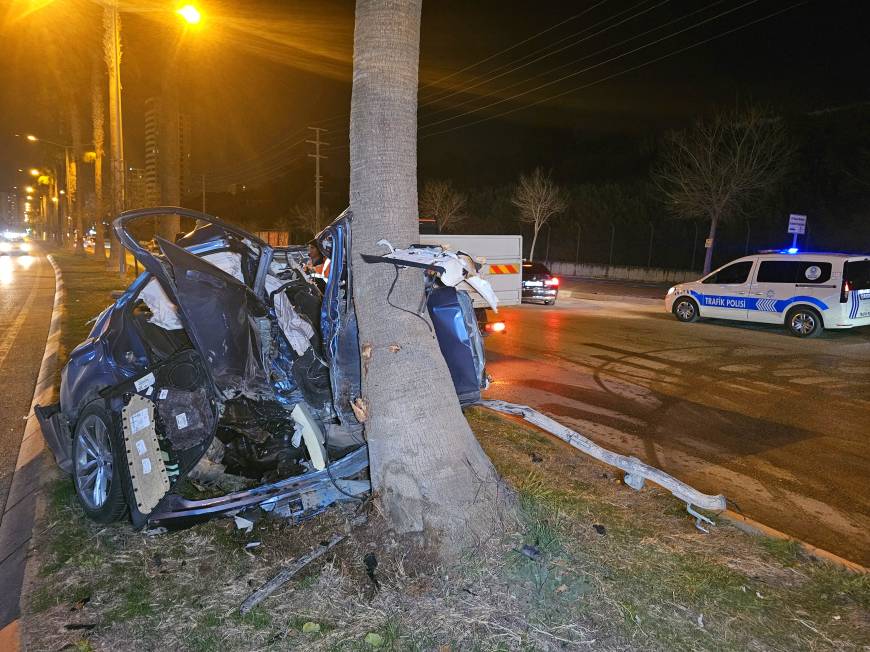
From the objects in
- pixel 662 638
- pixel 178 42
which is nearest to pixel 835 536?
pixel 662 638

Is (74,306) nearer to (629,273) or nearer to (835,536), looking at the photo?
(835,536)

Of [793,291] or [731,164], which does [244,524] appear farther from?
[731,164]

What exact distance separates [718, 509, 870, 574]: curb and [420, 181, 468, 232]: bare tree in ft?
115

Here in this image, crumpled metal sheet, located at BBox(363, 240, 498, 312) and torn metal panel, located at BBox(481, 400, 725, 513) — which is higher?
crumpled metal sheet, located at BBox(363, 240, 498, 312)

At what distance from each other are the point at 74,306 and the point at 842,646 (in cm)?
1592

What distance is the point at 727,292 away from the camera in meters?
14.6

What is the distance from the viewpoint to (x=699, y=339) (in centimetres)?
1291

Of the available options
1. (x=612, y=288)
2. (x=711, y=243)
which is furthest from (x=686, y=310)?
(x=612, y=288)

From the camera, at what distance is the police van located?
41.1ft

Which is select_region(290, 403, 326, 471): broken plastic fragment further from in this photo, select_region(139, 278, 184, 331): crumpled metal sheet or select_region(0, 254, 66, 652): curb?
select_region(0, 254, 66, 652): curb

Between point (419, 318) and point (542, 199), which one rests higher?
point (542, 199)

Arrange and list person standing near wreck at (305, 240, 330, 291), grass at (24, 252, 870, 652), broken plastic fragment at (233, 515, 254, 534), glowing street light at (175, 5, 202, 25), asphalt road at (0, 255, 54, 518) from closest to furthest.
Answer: grass at (24, 252, 870, 652) → broken plastic fragment at (233, 515, 254, 534) → person standing near wreck at (305, 240, 330, 291) → asphalt road at (0, 255, 54, 518) → glowing street light at (175, 5, 202, 25)

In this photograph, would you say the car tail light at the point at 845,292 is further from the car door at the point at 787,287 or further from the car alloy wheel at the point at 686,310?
Result: the car alloy wheel at the point at 686,310

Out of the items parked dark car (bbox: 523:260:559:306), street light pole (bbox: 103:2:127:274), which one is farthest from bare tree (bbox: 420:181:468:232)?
parked dark car (bbox: 523:260:559:306)
